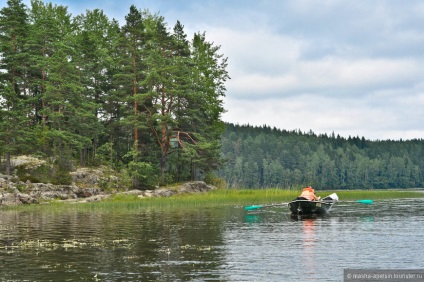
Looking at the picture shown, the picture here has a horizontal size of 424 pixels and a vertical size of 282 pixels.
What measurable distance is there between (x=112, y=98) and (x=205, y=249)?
5184cm

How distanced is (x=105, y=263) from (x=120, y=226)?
13371mm

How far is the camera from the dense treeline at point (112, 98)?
210ft

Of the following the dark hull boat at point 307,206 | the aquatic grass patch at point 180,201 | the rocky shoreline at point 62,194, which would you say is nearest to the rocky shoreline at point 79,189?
the rocky shoreline at point 62,194

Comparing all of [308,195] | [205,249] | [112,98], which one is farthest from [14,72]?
[205,249]

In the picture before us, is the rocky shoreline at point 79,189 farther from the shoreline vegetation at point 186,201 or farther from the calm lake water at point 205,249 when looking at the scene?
the calm lake water at point 205,249

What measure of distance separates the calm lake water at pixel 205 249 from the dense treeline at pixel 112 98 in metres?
30.8

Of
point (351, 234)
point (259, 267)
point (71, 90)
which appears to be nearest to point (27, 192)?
point (71, 90)

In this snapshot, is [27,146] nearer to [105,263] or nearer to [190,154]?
[190,154]

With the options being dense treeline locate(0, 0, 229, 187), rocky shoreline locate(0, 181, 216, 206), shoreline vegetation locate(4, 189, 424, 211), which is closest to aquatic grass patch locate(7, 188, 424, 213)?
shoreline vegetation locate(4, 189, 424, 211)

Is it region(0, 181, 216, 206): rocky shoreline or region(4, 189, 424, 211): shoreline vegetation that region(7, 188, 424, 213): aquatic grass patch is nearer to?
region(4, 189, 424, 211): shoreline vegetation

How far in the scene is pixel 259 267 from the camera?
17.3 metres

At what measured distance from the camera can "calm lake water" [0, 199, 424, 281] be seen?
16484 millimetres

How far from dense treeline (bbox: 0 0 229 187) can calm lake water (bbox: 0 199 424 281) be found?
30.8 meters

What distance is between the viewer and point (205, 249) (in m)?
21.6
